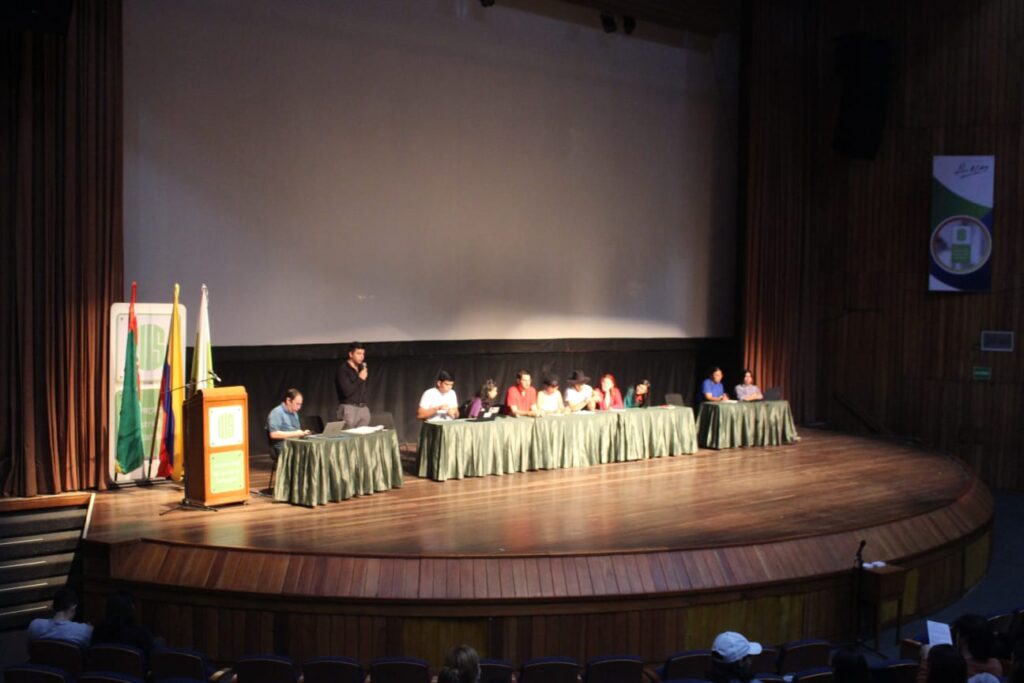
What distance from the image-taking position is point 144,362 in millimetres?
8508

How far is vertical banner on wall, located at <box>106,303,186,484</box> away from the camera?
27.9 ft

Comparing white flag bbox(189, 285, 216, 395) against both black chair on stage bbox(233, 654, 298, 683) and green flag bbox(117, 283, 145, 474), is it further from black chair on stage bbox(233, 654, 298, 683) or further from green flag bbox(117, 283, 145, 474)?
black chair on stage bbox(233, 654, 298, 683)

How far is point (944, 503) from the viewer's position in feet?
28.1

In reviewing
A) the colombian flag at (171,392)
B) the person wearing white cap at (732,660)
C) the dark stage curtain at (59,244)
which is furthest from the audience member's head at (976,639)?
the dark stage curtain at (59,244)

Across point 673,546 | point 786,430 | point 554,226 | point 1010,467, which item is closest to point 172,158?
point 554,226

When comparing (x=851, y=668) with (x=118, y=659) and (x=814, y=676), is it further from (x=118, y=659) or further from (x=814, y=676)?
(x=118, y=659)

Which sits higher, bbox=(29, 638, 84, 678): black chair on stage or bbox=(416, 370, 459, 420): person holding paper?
bbox=(416, 370, 459, 420): person holding paper

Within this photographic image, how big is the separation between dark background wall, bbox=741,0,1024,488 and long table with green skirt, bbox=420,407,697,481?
375cm

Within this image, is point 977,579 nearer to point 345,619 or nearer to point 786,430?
point 786,430

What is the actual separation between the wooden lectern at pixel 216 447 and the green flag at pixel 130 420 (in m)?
0.75

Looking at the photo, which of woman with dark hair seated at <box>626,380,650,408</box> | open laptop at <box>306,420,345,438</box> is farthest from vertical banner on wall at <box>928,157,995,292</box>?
open laptop at <box>306,420,345,438</box>

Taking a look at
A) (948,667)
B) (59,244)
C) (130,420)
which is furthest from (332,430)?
(948,667)

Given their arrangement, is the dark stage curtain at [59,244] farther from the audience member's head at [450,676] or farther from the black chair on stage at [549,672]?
the audience member's head at [450,676]

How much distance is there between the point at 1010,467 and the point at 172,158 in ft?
33.8
